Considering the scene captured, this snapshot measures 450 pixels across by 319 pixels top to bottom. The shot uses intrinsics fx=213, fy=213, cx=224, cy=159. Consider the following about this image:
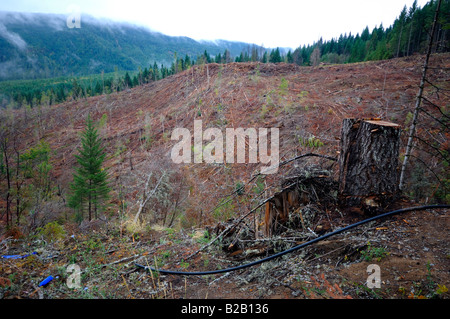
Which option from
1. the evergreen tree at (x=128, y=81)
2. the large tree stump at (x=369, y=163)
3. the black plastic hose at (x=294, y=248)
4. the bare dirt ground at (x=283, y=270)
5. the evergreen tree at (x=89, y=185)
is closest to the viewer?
the bare dirt ground at (x=283, y=270)

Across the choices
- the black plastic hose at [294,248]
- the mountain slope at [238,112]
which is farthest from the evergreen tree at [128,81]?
the black plastic hose at [294,248]

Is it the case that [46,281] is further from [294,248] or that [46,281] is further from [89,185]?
[89,185]

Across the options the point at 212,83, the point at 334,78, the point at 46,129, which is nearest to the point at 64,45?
the point at 46,129

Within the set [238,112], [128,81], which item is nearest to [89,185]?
[238,112]

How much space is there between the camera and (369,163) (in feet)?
8.46

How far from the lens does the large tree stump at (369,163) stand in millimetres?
2529

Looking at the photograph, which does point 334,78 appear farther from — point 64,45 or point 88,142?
point 64,45

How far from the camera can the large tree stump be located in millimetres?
2529

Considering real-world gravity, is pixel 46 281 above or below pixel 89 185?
above

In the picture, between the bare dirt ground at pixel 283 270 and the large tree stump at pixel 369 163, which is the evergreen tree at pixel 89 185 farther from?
the large tree stump at pixel 369 163

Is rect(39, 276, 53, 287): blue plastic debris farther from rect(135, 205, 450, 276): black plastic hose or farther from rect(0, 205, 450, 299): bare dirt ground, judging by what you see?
rect(135, 205, 450, 276): black plastic hose

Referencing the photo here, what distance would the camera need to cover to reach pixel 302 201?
3.06 m

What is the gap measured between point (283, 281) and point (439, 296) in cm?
114

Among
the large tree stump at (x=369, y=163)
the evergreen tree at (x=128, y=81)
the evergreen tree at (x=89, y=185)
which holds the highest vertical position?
the evergreen tree at (x=128, y=81)
